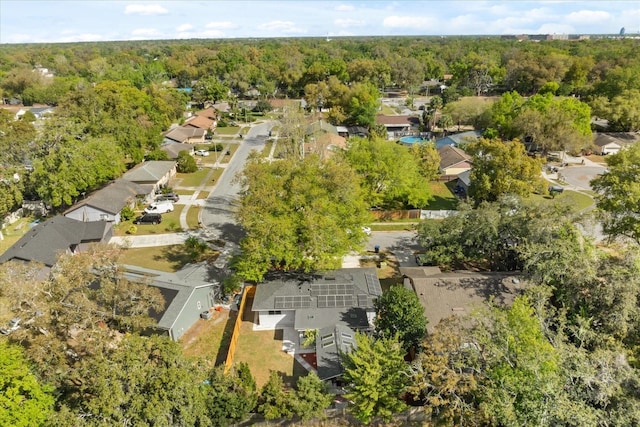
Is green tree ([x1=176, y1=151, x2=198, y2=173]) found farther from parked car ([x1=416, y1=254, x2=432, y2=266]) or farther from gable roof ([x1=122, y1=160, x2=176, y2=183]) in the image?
parked car ([x1=416, y1=254, x2=432, y2=266])

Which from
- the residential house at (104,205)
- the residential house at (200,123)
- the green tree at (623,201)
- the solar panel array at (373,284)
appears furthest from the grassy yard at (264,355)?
the residential house at (200,123)

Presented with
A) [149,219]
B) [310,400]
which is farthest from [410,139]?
[310,400]

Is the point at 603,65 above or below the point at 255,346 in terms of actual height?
above

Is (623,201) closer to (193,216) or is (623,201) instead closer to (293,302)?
(293,302)


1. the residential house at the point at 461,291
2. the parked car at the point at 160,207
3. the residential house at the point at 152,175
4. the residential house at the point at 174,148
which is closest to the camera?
the residential house at the point at 461,291

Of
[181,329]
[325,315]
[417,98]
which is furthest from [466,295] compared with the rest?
[417,98]

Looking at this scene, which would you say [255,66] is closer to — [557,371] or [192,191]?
[192,191]

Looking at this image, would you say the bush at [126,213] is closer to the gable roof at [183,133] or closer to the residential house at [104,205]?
the residential house at [104,205]
